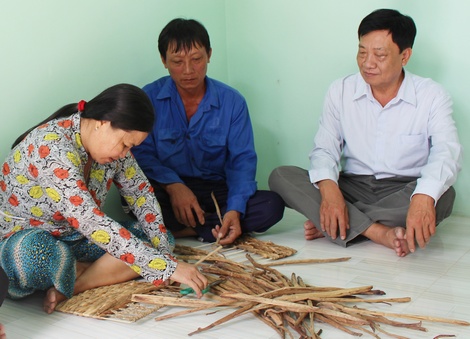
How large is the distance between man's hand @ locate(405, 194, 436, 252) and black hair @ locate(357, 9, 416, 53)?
75cm

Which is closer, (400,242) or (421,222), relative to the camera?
(421,222)

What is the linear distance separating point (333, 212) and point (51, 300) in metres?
1.32

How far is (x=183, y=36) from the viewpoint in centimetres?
312

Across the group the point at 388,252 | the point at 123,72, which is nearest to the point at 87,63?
the point at 123,72

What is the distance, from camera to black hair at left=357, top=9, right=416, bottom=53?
298cm

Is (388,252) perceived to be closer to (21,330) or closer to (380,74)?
(380,74)

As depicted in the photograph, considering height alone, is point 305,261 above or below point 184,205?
below

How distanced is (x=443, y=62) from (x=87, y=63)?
1.86 meters

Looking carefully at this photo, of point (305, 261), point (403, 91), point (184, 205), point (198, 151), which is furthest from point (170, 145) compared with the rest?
point (403, 91)

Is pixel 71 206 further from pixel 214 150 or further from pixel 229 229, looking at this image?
pixel 214 150

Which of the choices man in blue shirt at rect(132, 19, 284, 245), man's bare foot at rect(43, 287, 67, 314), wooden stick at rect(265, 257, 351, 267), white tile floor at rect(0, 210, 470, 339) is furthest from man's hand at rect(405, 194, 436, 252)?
man's bare foot at rect(43, 287, 67, 314)

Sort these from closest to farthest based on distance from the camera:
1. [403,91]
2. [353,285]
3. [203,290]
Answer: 1. [203,290]
2. [353,285]
3. [403,91]

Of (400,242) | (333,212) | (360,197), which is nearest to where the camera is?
(400,242)

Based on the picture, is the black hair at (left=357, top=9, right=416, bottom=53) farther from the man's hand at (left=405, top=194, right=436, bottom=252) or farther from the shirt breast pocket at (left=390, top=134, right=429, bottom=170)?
the man's hand at (left=405, top=194, right=436, bottom=252)
